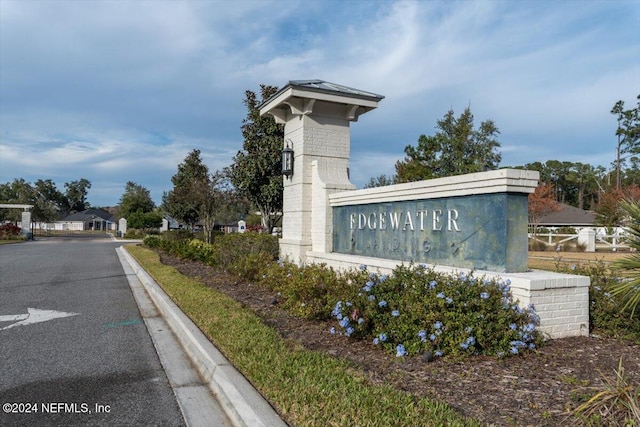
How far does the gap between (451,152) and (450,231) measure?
30.1 meters

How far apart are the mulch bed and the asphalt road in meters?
1.75

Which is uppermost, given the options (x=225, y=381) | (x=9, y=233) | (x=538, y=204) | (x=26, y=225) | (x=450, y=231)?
(x=538, y=204)

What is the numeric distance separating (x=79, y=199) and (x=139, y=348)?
130 m

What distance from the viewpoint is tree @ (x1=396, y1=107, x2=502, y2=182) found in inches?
1328

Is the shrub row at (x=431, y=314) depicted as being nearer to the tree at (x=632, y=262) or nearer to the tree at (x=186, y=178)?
the tree at (x=632, y=262)

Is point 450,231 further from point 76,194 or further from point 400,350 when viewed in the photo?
point 76,194

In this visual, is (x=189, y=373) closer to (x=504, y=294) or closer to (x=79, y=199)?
(x=504, y=294)

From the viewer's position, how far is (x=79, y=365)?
16.1ft

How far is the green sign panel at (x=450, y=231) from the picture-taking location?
5473 millimetres

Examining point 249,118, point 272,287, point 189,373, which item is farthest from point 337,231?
point 249,118

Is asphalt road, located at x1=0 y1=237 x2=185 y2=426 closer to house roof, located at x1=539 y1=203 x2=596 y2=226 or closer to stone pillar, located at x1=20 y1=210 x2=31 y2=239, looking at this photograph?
stone pillar, located at x1=20 y1=210 x2=31 y2=239

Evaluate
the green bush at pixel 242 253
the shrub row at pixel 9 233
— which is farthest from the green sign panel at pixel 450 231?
the shrub row at pixel 9 233

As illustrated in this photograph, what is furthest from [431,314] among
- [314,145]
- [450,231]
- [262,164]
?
[262,164]

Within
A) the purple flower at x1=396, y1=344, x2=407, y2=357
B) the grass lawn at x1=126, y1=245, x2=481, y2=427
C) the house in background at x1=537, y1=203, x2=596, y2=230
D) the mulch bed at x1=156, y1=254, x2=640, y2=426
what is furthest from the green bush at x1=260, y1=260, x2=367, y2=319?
the house in background at x1=537, y1=203, x2=596, y2=230
